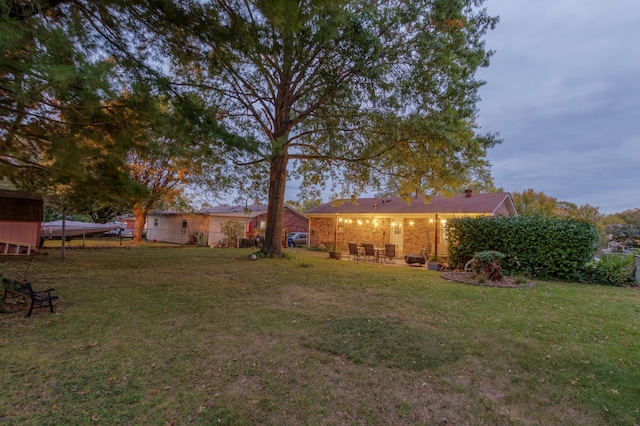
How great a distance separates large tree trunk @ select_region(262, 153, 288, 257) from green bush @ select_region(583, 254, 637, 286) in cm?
1197

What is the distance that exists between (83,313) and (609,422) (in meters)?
7.44

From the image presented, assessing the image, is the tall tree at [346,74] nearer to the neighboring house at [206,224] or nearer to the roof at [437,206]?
the roof at [437,206]

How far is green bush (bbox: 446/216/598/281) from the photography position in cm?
1051

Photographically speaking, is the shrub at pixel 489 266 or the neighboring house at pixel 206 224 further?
the neighboring house at pixel 206 224

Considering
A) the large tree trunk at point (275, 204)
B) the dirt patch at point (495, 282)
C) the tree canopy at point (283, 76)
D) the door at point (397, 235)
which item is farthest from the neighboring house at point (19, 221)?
the door at point (397, 235)

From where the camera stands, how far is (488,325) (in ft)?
17.5

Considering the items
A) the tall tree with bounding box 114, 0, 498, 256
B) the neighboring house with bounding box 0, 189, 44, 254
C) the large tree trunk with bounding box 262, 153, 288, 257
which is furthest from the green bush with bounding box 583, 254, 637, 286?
the neighboring house with bounding box 0, 189, 44, 254

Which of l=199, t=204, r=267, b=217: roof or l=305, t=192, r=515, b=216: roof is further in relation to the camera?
l=199, t=204, r=267, b=217: roof

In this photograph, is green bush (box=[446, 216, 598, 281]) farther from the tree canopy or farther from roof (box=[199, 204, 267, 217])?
roof (box=[199, 204, 267, 217])

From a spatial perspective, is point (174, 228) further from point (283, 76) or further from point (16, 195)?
point (283, 76)

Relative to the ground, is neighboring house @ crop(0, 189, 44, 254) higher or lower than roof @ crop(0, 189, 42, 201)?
lower

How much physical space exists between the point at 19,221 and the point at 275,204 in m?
11.9

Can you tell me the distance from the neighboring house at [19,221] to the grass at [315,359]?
9.54 m

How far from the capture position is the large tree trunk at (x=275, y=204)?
45.9 feet
